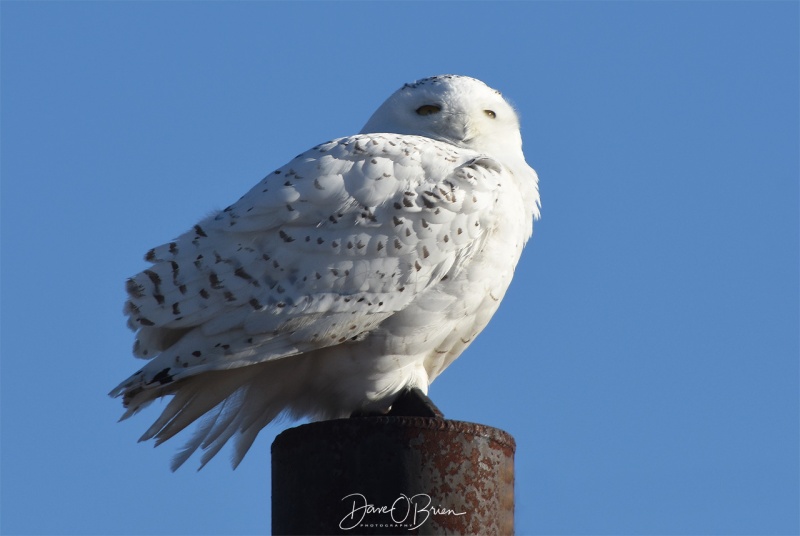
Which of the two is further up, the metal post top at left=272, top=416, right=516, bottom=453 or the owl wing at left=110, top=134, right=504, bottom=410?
the owl wing at left=110, top=134, right=504, bottom=410

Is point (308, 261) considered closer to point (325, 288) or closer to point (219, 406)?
point (325, 288)

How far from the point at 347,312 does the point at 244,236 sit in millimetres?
657

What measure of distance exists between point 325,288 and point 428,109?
147 cm

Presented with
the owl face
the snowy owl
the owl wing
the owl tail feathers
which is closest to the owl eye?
the owl face

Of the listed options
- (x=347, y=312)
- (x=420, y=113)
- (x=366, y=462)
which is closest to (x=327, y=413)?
(x=347, y=312)

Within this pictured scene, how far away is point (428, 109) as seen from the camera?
702 cm

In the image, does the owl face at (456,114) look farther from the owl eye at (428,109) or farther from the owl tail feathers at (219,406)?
the owl tail feathers at (219,406)

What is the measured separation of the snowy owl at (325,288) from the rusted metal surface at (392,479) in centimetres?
66

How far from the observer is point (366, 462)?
5.26m

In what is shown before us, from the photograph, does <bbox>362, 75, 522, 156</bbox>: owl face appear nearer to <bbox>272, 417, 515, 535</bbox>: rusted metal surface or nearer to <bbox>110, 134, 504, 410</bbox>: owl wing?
<bbox>110, 134, 504, 410</bbox>: owl wing

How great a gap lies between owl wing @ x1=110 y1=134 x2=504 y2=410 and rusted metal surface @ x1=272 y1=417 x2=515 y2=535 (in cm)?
64

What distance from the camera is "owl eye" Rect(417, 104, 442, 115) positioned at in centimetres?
698

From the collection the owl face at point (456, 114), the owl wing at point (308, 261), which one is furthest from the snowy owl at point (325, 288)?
the owl face at point (456, 114)

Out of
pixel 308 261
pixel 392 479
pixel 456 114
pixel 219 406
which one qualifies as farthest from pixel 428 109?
pixel 392 479
